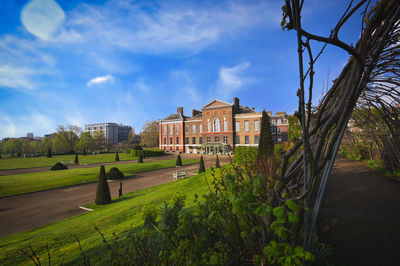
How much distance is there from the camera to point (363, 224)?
4.53 metres

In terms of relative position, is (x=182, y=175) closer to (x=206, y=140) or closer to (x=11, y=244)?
(x=11, y=244)

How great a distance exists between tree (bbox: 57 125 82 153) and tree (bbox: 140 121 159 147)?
22.0 m

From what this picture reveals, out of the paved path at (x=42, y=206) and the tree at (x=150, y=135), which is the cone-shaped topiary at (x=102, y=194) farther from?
the tree at (x=150, y=135)

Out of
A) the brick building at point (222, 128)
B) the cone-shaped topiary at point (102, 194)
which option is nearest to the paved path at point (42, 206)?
the cone-shaped topiary at point (102, 194)

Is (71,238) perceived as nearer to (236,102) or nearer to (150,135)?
(236,102)

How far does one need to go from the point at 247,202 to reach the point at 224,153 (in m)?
41.8

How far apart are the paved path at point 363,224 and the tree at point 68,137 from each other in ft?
232

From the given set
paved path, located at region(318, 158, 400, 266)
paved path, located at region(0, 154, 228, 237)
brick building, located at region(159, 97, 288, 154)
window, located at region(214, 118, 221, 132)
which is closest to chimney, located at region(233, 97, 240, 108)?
brick building, located at region(159, 97, 288, 154)

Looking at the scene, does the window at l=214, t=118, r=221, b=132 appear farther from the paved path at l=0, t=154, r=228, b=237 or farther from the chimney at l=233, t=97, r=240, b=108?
the paved path at l=0, t=154, r=228, b=237

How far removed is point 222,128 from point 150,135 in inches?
1409

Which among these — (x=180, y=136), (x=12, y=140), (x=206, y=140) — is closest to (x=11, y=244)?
(x=206, y=140)

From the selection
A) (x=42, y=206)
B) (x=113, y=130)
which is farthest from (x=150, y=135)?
(x=113, y=130)

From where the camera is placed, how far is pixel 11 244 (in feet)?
20.5

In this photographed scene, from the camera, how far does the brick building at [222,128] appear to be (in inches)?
1705
